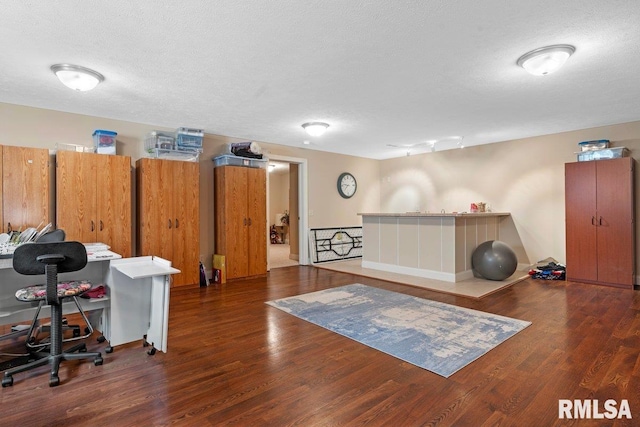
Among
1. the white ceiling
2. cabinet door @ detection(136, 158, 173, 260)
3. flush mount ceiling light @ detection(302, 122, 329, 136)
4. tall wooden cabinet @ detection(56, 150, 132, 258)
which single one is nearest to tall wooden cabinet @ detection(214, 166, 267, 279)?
cabinet door @ detection(136, 158, 173, 260)

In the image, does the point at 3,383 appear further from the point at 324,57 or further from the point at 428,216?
the point at 428,216

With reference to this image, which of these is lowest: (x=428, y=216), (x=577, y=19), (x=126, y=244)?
(x=126, y=244)

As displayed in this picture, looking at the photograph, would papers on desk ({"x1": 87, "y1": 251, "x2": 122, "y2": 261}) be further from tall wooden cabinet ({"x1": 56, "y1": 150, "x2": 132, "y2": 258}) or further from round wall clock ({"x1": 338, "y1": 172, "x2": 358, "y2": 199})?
round wall clock ({"x1": 338, "y1": 172, "x2": 358, "y2": 199})

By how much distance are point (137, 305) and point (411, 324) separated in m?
2.61

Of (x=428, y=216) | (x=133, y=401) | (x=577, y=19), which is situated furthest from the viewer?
(x=428, y=216)

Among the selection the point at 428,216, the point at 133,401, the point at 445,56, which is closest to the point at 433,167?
the point at 428,216

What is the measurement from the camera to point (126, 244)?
178 inches

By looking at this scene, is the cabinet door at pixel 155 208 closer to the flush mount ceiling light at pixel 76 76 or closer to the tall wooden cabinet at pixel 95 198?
the tall wooden cabinet at pixel 95 198

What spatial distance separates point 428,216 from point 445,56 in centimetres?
297

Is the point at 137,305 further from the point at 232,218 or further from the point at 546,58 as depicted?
the point at 546,58

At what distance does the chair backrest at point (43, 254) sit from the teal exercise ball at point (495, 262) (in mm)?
5195

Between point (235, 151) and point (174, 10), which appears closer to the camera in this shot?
point (174, 10)

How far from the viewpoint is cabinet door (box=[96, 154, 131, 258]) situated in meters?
4.32

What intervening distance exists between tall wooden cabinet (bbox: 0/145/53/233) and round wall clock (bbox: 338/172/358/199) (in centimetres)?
541
